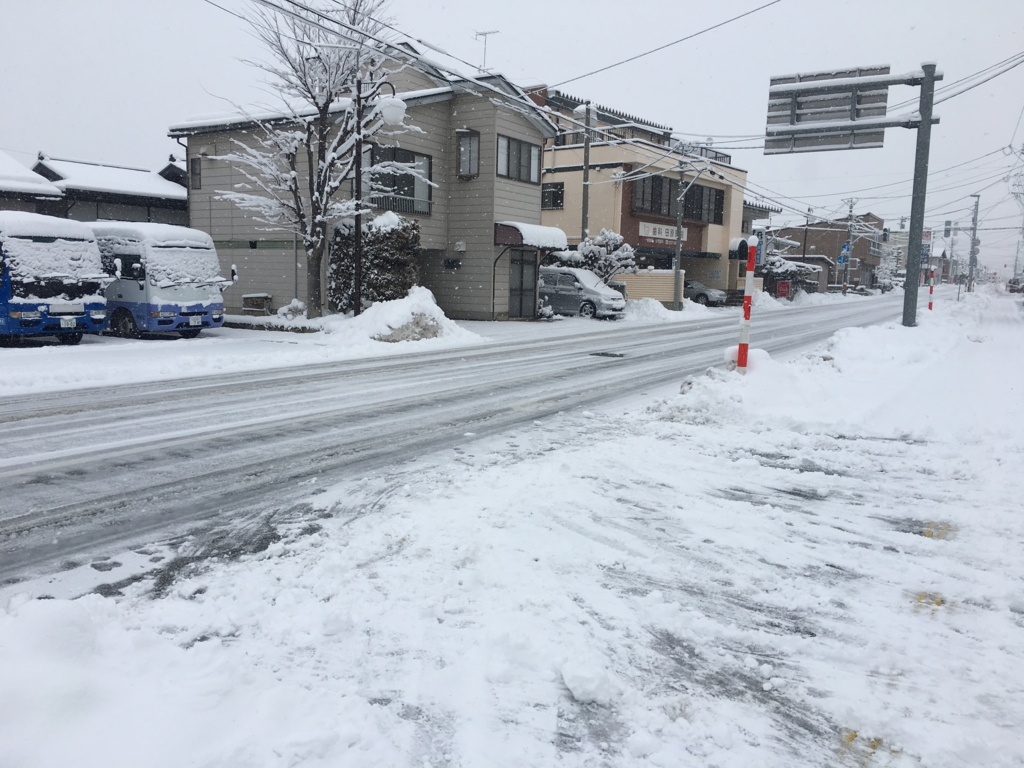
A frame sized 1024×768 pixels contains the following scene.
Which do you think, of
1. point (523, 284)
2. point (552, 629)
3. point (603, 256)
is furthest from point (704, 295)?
point (552, 629)

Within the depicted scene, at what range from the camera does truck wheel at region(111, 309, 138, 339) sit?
56.3 ft

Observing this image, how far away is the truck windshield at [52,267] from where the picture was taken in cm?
1445

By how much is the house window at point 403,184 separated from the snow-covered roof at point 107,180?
10.9 meters

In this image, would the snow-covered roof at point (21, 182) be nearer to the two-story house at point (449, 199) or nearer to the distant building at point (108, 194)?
the distant building at point (108, 194)

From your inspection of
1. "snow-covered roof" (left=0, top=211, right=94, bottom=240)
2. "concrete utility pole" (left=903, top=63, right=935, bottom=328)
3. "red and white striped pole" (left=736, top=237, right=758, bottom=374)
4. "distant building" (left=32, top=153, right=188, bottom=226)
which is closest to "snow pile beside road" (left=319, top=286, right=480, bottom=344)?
"snow-covered roof" (left=0, top=211, right=94, bottom=240)

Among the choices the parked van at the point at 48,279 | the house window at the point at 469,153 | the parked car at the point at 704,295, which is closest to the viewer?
the parked van at the point at 48,279

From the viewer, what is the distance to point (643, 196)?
139ft

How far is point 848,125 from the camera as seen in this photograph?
60.8 ft

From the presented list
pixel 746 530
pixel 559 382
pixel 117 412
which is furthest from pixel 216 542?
pixel 559 382

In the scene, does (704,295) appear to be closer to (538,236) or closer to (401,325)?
(538,236)

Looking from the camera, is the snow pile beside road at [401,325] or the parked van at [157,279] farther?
the snow pile beside road at [401,325]

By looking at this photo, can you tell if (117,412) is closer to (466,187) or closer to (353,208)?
(353,208)

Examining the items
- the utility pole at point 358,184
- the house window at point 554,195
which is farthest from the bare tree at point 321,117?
the house window at point 554,195

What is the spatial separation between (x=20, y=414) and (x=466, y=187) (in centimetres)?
1971
